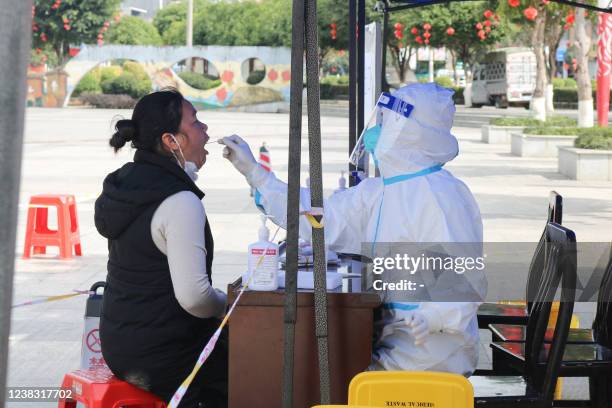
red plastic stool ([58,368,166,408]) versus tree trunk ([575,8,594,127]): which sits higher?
tree trunk ([575,8,594,127])

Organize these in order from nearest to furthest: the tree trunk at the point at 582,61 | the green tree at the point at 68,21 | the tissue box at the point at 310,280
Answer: the tissue box at the point at 310,280
the tree trunk at the point at 582,61
the green tree at the point at 68,21

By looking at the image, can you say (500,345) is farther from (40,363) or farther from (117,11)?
(117,11)

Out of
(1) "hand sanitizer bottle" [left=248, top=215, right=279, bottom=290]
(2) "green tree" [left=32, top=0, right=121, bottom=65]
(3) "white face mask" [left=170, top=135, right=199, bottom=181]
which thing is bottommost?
(1) "hand sanitizer bottle" [left=248, top=215, right=279, bottom=290]

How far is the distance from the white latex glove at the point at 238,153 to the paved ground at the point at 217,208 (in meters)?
2.41

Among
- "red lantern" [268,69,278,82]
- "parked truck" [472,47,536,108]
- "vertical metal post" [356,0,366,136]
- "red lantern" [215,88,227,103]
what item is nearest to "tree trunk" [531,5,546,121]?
"vertical metal post" [356,0,366,136]

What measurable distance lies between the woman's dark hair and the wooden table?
2.18 feet

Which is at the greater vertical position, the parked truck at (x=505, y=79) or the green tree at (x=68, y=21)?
the green tree at (x=68, y=21)

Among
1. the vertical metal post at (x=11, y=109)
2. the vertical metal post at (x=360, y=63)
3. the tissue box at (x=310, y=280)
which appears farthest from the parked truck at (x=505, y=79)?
the vertical metal post at (x=11, y=109)

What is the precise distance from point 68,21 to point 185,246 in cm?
5418

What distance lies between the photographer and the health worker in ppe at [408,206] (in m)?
3.86

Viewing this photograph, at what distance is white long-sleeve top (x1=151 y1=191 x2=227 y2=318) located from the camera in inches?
148

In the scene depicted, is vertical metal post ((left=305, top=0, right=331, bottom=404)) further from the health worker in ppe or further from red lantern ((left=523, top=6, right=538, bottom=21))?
red lantern ((left=523, top=6, right=538, bottom=21))

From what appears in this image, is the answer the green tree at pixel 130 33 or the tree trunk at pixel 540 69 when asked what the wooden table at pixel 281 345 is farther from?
the green tree at pixel 130 33

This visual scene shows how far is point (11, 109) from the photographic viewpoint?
2531 mm
